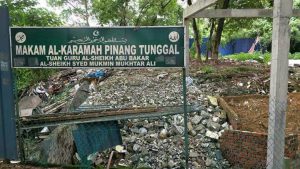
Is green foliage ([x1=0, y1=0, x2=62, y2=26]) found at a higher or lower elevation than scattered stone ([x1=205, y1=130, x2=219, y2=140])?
higher

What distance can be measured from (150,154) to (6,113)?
2.83 m

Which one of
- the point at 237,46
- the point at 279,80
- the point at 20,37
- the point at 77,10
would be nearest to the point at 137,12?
the point at 77,10

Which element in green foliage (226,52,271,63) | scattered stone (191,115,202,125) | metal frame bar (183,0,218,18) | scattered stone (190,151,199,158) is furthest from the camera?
green foliage (226,52,271,63)

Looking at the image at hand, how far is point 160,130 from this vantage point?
306 inches

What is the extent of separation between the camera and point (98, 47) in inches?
206

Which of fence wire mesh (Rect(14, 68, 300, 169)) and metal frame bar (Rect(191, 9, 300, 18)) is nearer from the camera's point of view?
fence wire mesh (Rect(14, 68, 300, 169))

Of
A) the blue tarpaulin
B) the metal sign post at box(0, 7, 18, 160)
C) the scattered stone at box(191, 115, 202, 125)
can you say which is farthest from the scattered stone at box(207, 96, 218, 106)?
the blue tarpaulin

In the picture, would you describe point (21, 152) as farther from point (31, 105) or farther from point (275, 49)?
point (31, 105)

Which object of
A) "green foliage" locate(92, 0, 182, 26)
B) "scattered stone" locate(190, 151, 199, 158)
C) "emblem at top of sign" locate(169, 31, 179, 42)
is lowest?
"scattered stone" locate(190, 151, 199, 158)

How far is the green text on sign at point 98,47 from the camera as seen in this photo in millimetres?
5094

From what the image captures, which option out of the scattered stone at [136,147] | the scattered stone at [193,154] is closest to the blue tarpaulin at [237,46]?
the scattered stone at [193,154]

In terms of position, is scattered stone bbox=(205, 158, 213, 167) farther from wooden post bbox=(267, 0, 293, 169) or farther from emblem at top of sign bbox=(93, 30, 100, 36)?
emblem at top of sign bbox=(93, 30, 100, 36)

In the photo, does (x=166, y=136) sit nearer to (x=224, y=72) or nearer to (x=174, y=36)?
(x=174, y=36)

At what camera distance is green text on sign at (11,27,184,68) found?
509 cm
